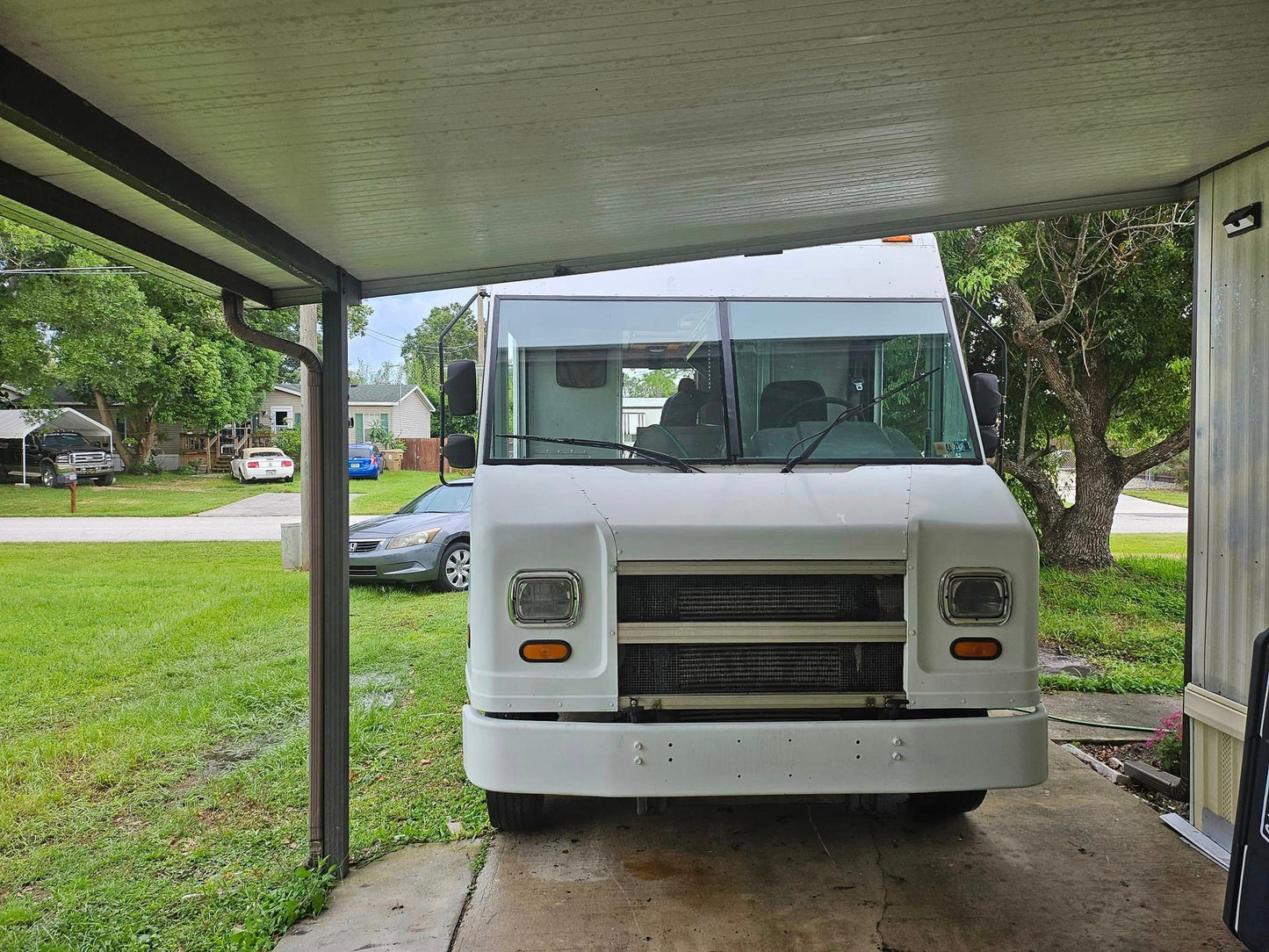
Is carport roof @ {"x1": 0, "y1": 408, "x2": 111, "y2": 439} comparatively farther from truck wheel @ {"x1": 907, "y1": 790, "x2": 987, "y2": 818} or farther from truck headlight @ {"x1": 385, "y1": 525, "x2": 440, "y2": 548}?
truck wheel @ {"x1": 907, "y1": 790, "x2": 987, "y2": 818}

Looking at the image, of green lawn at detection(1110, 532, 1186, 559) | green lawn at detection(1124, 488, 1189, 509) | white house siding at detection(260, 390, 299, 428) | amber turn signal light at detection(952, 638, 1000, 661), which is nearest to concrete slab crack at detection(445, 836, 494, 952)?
amber turn signal light at detection(952, 638, 1000, 661)

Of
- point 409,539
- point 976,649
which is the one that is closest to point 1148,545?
point 409,539

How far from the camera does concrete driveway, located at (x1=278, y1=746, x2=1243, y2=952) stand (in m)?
3.18

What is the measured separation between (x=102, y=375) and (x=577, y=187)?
23619 millimetres

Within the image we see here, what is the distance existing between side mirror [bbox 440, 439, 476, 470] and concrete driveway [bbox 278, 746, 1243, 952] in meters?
1.71

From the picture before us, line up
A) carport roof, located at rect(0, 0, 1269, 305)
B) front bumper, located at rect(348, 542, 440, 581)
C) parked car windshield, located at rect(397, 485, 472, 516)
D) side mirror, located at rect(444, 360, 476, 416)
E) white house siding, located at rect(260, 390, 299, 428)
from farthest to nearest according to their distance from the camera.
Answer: white house siding, located at rect(260, 390, 299, 428) < parked car windshield, located at rect(397, 485, 472, 516) < front bumper, located at rect(348, 542, 440, 581) < side mirror, located at rect(444, 360, 476, 416) < carport roof, located at rect(0, 0, 1269, 305)

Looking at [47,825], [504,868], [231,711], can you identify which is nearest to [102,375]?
[231,711]

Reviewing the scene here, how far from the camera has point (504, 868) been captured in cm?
375

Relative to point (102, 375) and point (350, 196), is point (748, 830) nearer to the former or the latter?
point (350, 196)

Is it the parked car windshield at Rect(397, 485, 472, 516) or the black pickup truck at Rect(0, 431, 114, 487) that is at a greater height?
the black pickup truck at Rect(0, 431, 114, 487)

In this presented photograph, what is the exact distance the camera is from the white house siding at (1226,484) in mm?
3633

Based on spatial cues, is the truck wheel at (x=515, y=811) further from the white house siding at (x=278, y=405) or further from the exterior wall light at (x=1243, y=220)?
the white house siding at (x=278, y=405)

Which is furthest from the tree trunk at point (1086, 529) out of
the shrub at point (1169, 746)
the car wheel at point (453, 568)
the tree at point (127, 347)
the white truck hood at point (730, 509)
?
the tree at point (127, 347)

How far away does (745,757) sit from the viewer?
10.5ft
